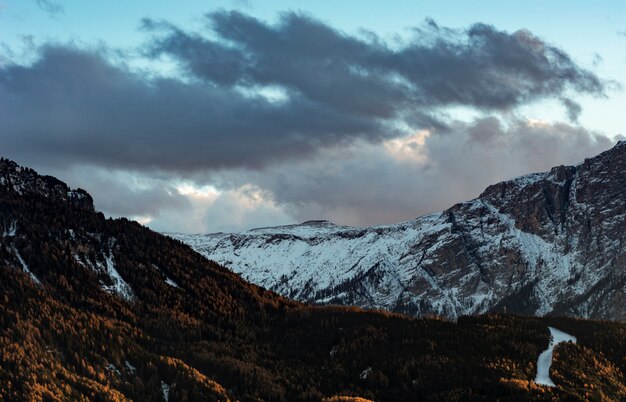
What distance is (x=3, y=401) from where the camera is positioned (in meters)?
173

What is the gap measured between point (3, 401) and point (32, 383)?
369 inches

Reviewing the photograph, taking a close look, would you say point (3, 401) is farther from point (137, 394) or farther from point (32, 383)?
point (137, 394)

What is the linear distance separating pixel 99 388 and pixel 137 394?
32.2ft

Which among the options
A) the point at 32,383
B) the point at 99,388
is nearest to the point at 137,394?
the point at 99,388

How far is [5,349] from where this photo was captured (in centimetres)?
19262

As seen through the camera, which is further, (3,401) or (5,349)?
(5,349)

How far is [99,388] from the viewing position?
193 meters

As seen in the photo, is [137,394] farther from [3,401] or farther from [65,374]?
[3,401]

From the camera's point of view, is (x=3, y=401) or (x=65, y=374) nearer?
(x=3, y=401)

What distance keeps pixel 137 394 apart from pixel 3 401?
33.8 metres

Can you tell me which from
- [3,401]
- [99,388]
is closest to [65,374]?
[99,388]

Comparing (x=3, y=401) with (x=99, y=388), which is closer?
(x=3, y=401)

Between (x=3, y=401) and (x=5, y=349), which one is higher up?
(x=5, y=349)

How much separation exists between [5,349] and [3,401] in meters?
21.5
